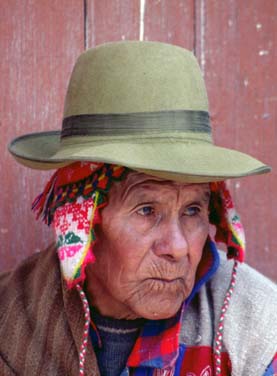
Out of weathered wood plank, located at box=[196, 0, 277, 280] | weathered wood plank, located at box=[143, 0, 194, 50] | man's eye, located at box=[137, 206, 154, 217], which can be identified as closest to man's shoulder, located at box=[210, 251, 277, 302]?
man's eye, located at box=[137, 206, 154, 217]

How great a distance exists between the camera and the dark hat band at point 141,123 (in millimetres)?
2322

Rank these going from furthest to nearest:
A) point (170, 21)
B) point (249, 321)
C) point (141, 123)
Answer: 1. point (170, 21)
2. point (249, 321)
3. point (141, 123)

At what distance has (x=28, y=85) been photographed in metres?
3.12

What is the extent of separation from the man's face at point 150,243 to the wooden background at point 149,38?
818 millimetres

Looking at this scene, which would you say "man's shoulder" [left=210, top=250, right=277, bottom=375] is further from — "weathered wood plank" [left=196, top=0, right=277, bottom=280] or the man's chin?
"weathered wood plank" [left=196, top=0, right=277, bottom=280]

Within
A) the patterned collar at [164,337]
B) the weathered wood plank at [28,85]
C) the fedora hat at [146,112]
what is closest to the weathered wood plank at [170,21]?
the weathered wood plank at [28,85]

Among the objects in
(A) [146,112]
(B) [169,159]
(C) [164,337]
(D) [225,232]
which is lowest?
(C) [164,337]

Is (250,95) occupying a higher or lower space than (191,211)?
higher

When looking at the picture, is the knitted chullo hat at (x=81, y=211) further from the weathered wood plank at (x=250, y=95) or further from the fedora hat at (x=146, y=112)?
the weathered wood plank at (x=250, y=95)

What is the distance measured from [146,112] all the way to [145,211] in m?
0.31

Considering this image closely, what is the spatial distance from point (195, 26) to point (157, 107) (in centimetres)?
104

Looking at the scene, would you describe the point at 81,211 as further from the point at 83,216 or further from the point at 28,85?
the point at 28,85

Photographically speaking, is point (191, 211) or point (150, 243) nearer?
point (150, 243)

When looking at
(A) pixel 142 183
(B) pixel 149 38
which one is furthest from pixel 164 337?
(B) pixel 149 38
